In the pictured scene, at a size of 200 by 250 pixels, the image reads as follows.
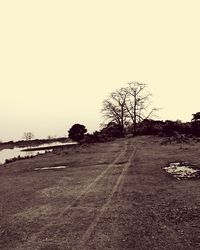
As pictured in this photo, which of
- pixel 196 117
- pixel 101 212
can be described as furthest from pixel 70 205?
pixel 196 117

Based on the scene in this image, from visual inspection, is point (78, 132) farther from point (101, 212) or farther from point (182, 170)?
point (101, 212)

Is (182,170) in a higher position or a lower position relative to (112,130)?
lower

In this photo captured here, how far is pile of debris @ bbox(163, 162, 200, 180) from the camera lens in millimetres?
18727

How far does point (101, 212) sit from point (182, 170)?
9.90 meters

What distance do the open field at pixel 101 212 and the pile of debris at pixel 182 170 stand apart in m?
0.70

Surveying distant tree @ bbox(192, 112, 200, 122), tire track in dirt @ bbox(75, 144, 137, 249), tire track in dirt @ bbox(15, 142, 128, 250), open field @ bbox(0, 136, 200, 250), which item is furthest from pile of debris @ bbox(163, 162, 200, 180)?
distant tree @ bbox(192, 112, 200, 122)

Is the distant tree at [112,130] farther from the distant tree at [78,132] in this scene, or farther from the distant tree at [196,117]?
the distant tree at [196,117]

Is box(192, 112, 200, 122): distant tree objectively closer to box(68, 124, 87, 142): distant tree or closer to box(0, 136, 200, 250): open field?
box(68, 124, 87, 142): distant tree

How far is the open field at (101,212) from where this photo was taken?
30.5 ft

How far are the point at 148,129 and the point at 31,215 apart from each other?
48475mm

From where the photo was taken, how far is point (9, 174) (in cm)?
2444

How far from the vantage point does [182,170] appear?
67.6 ft

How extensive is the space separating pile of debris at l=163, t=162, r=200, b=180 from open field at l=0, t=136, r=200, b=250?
0.70 metres

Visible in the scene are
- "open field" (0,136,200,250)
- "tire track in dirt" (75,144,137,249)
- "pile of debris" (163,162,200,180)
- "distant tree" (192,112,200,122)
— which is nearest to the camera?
"tire track in dirt" (75,144,137,249)
